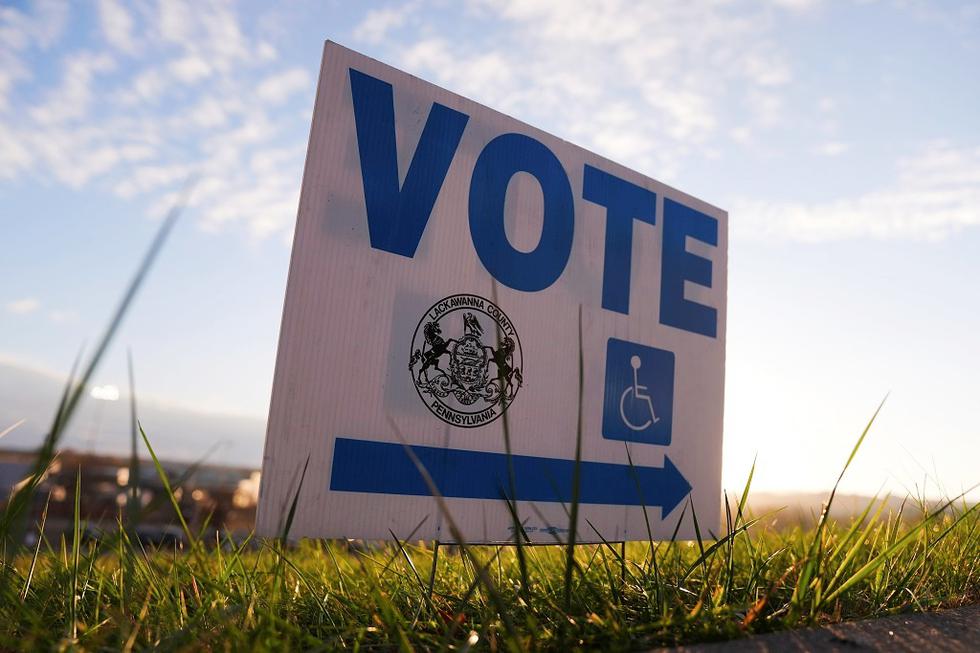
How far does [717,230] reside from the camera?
399cm

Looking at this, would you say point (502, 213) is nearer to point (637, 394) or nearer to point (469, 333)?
point (469, 333)

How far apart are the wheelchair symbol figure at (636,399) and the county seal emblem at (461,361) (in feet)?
2.06

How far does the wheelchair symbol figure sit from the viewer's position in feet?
11.0

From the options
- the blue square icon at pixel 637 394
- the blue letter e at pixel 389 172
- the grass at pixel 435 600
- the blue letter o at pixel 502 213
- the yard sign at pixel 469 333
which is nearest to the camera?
the grass at pixel 435 600

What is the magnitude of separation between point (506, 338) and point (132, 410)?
190 centimetres

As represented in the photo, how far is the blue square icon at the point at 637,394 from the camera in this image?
3318 mm

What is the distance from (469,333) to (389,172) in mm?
679

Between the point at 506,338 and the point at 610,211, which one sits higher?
the point at 610,211

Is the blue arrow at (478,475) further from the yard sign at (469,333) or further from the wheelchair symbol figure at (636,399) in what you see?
the wheelchair symbol figure at (636,399)

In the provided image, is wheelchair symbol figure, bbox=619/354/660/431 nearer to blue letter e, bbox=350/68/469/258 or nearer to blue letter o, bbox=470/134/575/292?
blue letter o, bbox=470/134/575/292

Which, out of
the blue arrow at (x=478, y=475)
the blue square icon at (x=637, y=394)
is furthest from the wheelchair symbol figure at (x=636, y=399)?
the blue arrow at (x=478, y=475)

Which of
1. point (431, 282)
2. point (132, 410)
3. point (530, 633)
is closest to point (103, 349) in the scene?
point (132, 410)

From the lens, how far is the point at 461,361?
9.29ft

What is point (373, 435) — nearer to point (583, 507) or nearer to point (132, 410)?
point (583, 507)
